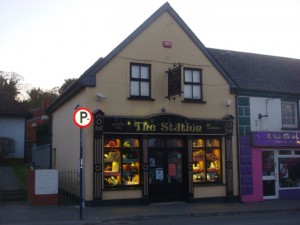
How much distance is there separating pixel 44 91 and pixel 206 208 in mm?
52113

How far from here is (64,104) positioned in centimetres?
2131

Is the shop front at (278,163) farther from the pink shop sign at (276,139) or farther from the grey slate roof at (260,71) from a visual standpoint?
the grey slate roof at (260,71)

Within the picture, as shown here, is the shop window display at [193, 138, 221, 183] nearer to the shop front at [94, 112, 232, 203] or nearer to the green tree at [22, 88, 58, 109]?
the shop front at [94, 112, 232, 203]

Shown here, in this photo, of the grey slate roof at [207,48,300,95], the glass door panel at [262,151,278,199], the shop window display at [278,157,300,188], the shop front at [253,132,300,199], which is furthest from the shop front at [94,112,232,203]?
the shop window display at [278,157,300,188]

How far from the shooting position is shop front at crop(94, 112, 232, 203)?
651 inches

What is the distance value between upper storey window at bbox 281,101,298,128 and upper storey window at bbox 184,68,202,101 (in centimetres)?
495

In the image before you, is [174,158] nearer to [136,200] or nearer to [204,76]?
[136,200]

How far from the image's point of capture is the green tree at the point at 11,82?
5538 centimetres

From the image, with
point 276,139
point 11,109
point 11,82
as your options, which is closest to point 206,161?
point 276,139

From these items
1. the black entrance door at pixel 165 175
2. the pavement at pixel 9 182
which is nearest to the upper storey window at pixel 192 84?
the black entrance door at pixel 165 175

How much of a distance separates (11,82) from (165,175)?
44.8 m

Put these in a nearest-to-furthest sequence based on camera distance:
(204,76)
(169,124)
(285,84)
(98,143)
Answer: (98,143), (169,124), (204,76), (285,84)

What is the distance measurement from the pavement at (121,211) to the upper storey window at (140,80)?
4.63 m

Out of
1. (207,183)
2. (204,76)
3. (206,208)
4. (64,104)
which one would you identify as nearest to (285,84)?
(204,76)
